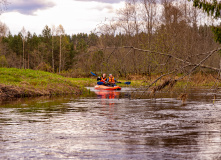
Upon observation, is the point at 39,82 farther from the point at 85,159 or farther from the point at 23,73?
the point at 85,159

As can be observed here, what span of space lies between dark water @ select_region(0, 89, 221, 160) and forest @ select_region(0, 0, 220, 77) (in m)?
1.81

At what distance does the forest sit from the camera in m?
10.1

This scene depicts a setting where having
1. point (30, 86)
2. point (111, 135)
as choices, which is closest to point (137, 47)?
point (30, 86)

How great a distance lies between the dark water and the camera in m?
7.14

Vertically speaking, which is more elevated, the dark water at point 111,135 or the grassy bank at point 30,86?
the grassy bank at point 30,86

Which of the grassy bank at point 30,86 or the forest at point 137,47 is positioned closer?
the forest at point 137,47

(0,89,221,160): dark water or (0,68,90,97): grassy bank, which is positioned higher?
(0,68,90,97): grassy bank

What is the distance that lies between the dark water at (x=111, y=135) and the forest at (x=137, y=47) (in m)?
1.81

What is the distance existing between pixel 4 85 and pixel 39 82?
4.15 metres

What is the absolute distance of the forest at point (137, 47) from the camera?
10.1 m

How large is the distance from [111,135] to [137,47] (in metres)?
27.1

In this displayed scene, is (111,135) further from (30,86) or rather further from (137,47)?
(137,47)

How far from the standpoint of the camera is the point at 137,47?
3566cm

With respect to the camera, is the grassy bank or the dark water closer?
the dark water
